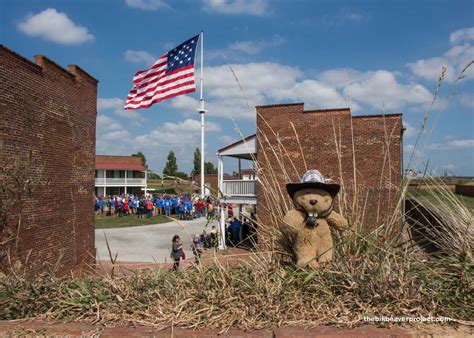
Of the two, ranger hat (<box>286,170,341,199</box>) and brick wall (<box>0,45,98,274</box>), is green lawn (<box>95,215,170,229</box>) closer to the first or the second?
brick wall (<box>0,45,98,274</box>)

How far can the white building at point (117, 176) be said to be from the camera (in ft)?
162

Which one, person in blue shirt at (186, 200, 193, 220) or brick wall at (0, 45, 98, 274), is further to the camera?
person in blue shirt at (186, 200, 193, 220)

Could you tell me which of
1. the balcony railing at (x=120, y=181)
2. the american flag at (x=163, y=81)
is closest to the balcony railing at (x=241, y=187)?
the american flag at (x=163, y=81)

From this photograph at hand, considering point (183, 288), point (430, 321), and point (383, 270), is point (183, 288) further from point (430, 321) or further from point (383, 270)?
point (430, 321)

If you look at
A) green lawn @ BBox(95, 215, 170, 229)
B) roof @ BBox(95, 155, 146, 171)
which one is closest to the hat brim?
green lawn @ BBox(95, 215, 170, 229)

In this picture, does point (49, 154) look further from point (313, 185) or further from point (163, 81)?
point (313, 185)

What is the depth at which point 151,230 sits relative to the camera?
80.4ft

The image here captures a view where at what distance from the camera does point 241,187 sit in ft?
67.1

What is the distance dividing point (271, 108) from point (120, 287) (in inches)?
638

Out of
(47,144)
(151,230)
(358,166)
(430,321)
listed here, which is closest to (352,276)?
(430,321)

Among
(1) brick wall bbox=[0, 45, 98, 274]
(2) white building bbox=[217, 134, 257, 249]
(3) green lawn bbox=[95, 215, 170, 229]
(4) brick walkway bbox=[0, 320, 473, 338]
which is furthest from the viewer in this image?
(3) green lawn bbox=[95, 215, 170, 229]

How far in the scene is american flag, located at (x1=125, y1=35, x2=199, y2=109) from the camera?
14.7m

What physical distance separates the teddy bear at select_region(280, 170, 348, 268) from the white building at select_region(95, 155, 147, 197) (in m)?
47.4

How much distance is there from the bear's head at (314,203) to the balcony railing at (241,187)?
53.5ft
